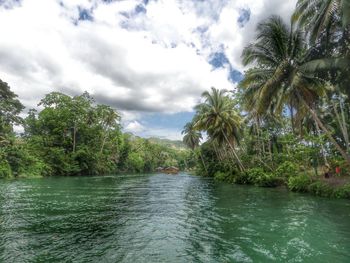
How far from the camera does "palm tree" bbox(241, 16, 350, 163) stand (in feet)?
60.7

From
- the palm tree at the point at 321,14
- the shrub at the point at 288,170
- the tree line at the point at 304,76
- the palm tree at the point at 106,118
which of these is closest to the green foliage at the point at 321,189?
the tree line at the point at 304,76

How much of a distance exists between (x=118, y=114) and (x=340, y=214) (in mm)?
55405

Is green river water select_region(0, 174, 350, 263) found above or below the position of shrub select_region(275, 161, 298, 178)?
below

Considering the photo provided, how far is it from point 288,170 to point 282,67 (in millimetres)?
11090

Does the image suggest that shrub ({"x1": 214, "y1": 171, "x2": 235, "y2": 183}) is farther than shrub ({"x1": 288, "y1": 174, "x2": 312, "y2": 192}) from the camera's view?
Yes

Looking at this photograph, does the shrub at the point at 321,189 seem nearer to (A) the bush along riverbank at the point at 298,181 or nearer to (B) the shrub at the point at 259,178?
(A) the bush along riverbank at the point at 298,181

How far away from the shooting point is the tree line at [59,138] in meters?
40.0

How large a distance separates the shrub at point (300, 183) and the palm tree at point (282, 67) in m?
4.48

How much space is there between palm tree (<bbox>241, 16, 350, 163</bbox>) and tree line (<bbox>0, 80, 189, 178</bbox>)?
110ft

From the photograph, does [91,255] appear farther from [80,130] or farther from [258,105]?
[80,130]

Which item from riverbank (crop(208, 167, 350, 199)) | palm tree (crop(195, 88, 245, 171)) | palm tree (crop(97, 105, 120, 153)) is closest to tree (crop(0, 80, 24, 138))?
palm tree (crop(97, 105, 120, 153))

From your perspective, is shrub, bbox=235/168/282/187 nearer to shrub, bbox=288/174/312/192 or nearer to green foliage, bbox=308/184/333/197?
shrub, bbox=288/174/312/192

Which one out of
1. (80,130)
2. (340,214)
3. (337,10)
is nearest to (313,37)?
(337,10)

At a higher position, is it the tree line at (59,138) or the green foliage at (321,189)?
Answer: the tree line at (59,138)
